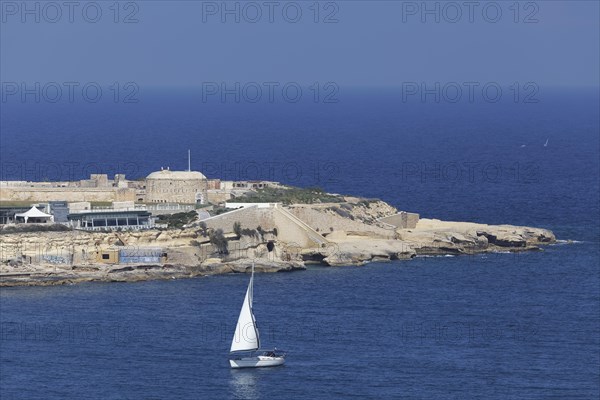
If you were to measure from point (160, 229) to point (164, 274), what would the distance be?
16.3 feet

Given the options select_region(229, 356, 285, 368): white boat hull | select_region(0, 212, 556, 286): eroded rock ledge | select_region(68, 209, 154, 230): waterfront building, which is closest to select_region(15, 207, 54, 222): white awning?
select_region(68, 209, 154, 230): waterfront building

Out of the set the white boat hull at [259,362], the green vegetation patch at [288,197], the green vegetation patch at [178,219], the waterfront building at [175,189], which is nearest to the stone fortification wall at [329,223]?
the green vegetation patch at [288,197]

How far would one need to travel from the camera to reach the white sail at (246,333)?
7138 cm

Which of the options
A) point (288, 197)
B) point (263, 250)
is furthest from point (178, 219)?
point (288, 197)

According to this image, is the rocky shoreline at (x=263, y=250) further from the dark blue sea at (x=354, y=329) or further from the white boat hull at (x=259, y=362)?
the white boat hull at (x=259, y=362)

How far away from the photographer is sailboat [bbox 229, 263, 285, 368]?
230 feet

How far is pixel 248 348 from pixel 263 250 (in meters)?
22.9

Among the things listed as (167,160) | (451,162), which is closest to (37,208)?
(167,160)

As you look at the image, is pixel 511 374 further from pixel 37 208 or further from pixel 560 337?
pixel 37 208

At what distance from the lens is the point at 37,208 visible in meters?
95.4

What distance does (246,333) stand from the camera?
71875 millimetres

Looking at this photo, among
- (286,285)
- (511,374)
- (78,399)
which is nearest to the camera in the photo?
(78,399)

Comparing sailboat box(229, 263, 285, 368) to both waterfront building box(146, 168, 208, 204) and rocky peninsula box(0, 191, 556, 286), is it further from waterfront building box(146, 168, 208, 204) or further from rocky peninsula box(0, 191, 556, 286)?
waterfront building box(146, 168, 208, 204)

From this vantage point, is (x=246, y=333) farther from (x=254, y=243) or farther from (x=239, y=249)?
(x=254, y=243)
